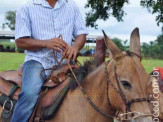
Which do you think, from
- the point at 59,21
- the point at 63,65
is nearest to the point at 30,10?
the point at 59,21

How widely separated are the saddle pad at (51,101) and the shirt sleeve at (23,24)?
3.14 feet

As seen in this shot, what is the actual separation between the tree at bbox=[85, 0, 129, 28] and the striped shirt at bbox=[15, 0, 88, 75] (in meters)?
19.6

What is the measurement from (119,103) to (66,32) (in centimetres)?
188

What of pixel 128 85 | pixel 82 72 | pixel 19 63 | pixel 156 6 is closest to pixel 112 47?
pixel 128 85

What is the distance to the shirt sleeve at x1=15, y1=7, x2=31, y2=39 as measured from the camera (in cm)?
534

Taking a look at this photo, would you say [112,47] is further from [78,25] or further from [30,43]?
[78,25]

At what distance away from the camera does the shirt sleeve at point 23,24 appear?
5336mm

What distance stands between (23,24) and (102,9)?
67.2 feet

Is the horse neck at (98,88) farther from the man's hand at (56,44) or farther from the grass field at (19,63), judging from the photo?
the man's hand at (56,44)

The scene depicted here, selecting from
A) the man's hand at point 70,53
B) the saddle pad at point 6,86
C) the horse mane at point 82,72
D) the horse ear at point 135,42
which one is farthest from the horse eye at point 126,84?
the saddle pad at point 6,86

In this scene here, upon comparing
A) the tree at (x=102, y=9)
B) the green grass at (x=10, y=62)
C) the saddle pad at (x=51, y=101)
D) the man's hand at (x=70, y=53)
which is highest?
the tree at (x=102, y=9)

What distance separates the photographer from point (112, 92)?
4332 mm

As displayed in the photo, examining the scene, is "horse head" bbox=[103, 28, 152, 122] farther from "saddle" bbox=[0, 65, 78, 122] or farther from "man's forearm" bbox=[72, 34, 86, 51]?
"man's forearm" bbox=[72, 34, 86, 51]

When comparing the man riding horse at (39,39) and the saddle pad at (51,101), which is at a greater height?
the man riding horse at (39,39)
